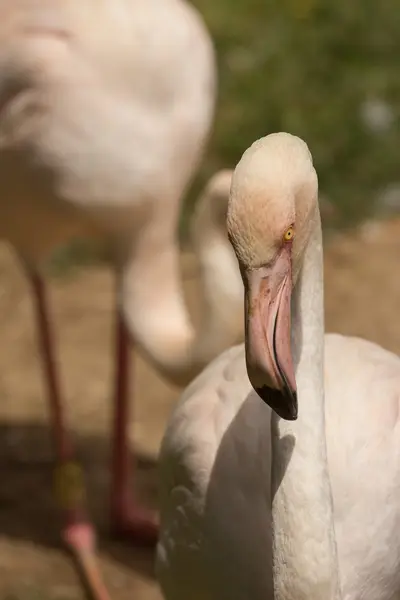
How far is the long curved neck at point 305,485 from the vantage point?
216cm

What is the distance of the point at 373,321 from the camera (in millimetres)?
5180

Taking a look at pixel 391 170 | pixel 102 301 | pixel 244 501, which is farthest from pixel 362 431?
pixel 391 170

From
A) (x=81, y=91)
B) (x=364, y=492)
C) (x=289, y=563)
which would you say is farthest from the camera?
(x=81, y=91)

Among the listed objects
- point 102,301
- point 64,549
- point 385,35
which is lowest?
point 64,549

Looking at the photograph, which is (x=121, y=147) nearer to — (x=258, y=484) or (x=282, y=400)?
(x=258, y=484)

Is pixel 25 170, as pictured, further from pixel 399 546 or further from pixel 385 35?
pixel 385 35

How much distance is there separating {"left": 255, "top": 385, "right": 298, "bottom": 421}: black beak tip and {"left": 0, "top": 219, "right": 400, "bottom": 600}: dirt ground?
6.61 feet

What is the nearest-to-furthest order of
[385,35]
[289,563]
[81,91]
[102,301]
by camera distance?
[289,563] → [81,91] → [102,301] → [385,35]

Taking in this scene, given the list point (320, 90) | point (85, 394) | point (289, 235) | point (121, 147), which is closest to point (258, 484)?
point (289, 235)

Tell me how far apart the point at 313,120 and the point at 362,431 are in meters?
4.16

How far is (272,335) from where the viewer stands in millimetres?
1986

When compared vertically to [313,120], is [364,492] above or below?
below

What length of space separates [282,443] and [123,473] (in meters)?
2.03

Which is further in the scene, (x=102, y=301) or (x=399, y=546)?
(x=102, y=301)
